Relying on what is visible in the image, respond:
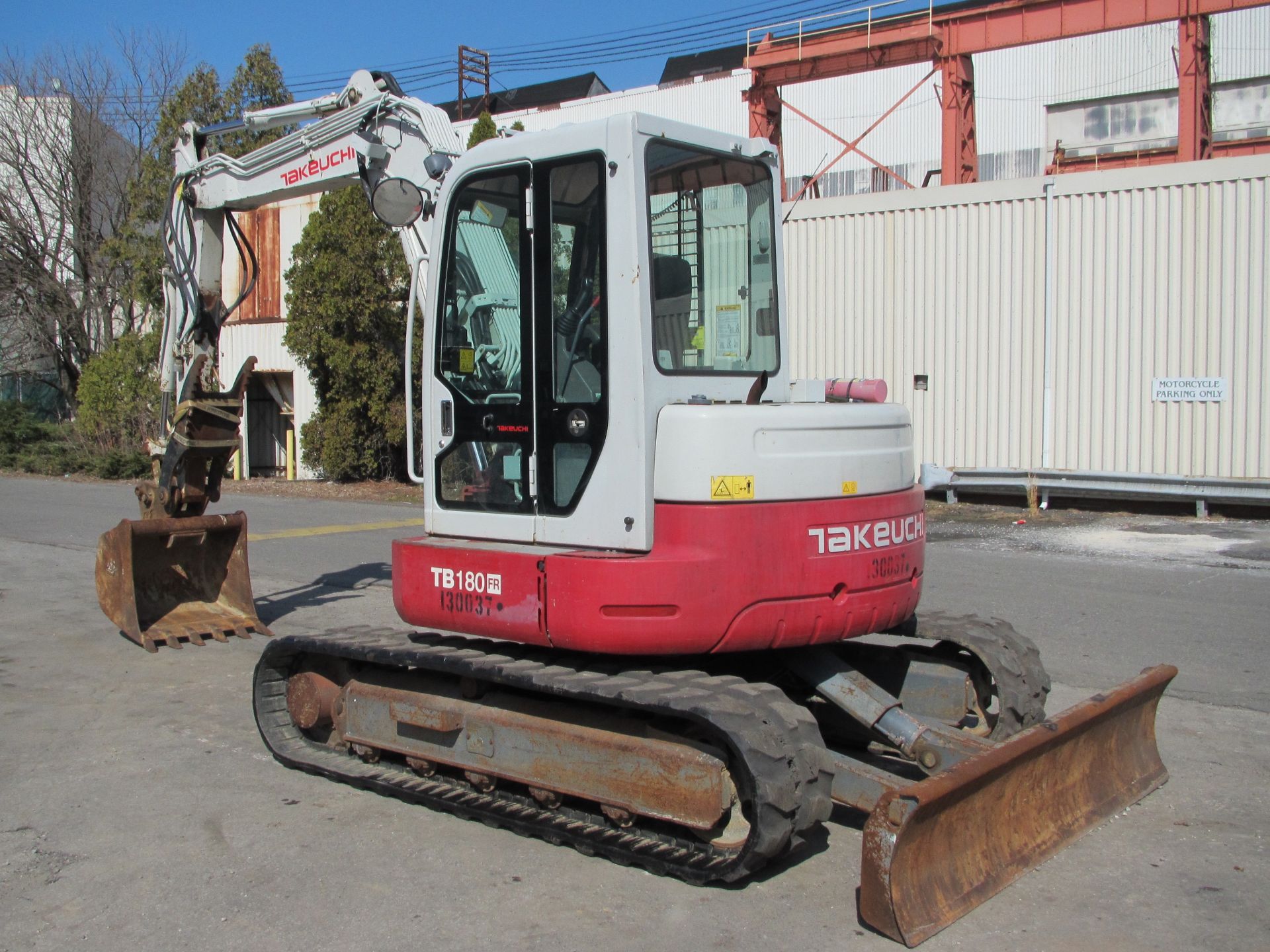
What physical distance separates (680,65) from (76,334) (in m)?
29.7

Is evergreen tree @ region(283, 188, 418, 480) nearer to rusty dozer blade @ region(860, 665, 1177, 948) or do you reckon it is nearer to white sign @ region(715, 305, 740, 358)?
white sign @ region(715, 305, 740, 358)

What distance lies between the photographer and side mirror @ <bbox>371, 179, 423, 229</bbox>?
19.4 ft

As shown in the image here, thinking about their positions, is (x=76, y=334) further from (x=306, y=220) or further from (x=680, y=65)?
(x=680, y=65)

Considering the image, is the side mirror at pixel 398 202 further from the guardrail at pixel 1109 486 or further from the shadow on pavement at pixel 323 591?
the guardrail at pixel 1109 486

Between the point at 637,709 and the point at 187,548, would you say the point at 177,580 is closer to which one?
the point at 187,548

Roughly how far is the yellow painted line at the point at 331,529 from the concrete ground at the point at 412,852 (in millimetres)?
5959

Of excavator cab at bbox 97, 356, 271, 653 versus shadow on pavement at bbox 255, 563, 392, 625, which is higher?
excavator cab at bbox 97, 356, 271, 653

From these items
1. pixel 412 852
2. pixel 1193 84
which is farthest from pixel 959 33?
pixel 412 852

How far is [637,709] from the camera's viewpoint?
15.0 feet

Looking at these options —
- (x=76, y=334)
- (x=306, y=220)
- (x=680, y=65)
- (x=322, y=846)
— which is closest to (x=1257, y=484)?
(x=322, y=846)

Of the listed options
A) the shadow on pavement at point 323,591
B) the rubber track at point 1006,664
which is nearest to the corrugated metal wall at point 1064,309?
the shadow on pavement at point 323,591

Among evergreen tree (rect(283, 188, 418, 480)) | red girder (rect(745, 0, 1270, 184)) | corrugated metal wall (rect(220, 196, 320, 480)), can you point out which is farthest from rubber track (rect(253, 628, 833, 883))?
corrugated metal wall (rect(220, 196, 320, 480))

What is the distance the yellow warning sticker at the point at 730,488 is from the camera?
4582mm

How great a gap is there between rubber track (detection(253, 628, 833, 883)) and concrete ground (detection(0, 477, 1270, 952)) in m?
0.11
